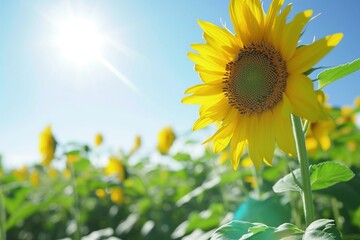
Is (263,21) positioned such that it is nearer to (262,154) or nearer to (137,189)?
(262,154)

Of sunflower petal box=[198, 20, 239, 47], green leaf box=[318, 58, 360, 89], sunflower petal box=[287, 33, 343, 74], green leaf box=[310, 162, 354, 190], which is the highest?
sunflower petal box=[198, 20, 239, 47]

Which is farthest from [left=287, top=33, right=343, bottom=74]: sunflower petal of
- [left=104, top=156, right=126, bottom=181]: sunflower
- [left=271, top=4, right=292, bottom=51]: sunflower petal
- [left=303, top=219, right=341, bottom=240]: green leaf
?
[left=104, top=156, right=126, bottom=181]: sunflower

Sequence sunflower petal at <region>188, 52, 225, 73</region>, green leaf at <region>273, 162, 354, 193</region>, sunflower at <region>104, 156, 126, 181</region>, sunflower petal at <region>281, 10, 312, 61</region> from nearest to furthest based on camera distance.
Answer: sunflower petal at <region>281, 10, 312, 61</region> < green leaf at <region>273, 162, 354, 193</region> < sunflower petal at <region>188, 52, 225, 73</region> < sunflower at <region>104, 156, 126, 181</region>

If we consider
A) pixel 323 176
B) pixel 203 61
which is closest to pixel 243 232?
pixel 323 176

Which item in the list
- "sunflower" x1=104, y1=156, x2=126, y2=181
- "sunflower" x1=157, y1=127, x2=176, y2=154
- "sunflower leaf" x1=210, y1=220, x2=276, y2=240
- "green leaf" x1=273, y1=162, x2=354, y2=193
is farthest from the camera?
"sunflower" x1=157, y1=127, x2=176, y2=154

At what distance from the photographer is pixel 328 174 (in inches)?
62.5

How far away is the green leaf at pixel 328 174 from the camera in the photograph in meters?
1.56

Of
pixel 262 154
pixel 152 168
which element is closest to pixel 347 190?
pixel 262 154

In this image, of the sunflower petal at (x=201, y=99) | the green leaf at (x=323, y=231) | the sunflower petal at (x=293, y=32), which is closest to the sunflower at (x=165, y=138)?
the sunflower petal at (x=201, y=99)

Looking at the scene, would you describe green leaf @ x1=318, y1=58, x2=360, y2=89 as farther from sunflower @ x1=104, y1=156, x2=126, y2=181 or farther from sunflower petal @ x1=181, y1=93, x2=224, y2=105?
sunflower @ x1=104, y1=156, x2=126, y2=181

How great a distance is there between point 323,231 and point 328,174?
0.41 m

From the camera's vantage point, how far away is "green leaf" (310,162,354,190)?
1.56m

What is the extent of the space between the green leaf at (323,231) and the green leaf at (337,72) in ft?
1.63

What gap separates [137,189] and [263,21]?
422 centimetres
